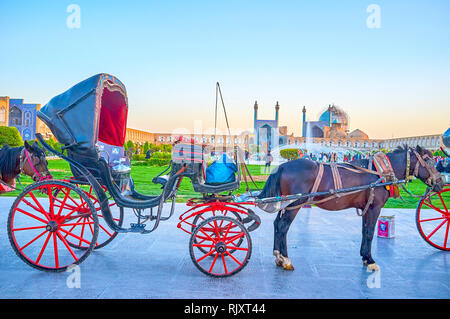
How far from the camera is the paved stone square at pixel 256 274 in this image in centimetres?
322

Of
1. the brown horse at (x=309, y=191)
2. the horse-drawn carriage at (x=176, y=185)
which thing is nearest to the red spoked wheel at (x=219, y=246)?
the horse-drawn carriage at (x=176, y=185)

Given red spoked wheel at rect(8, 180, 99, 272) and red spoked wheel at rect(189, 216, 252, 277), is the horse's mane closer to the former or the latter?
red spoked wheel at rect(8, 180, 99, 272)

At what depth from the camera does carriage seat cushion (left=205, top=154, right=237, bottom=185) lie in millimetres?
3918

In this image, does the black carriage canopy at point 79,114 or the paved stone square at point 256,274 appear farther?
the black carriage canopy at point 79,114

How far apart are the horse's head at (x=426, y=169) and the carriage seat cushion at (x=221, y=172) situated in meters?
2.25

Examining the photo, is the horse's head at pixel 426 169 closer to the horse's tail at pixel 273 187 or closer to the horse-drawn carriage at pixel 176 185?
the horse-drawn carriage at pixel 176 185

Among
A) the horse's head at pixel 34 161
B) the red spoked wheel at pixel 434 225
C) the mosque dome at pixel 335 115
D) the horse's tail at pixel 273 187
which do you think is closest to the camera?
the horse's tail at pixel 273 187

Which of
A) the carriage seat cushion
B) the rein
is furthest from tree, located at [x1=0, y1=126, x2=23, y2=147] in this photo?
the rein

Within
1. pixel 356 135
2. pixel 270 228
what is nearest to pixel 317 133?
pixel 356 135

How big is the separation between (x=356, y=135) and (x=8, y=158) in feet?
257

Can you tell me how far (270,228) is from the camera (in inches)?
237

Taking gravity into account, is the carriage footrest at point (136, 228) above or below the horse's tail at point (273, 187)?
below
